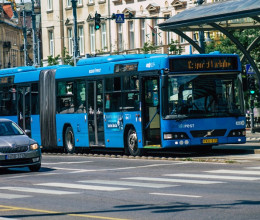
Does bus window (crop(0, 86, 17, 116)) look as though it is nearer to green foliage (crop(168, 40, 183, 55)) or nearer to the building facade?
green foliage (crop(168, 40, 183, 55))

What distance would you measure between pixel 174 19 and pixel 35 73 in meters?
5.66

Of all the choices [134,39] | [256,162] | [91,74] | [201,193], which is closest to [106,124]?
[91,74]

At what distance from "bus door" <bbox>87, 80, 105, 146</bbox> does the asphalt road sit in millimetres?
4043

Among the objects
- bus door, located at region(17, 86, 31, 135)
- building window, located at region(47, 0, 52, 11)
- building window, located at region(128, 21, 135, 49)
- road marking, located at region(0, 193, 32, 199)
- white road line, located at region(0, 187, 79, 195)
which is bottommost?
road marking, located at region(0, 193, 32, 199)

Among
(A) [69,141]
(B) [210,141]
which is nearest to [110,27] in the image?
(A) [69,141]

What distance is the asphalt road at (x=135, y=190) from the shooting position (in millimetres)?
13398

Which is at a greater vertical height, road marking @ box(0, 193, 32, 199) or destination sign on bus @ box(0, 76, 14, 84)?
destination sign on bus @ box(0, 76, 14, 84)

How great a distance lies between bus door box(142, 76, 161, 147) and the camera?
87.0ft

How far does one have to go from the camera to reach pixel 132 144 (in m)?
27.9

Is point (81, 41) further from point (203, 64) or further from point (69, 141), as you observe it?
point (203, 64)

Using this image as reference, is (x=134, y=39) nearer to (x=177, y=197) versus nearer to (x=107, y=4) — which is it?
(x=107, y=4)

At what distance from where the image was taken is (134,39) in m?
66.8

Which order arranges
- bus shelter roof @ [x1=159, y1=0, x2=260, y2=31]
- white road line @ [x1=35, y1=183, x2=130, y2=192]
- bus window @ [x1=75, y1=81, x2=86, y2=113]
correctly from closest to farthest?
white road line @ [x1=35, y1=183, x2=130, y2=192] → bus shelter roof @ [x1=159, y1=0, x2=260, y2=31] → bus window @ [x1=75, y1=81, x2=86, y2=113]

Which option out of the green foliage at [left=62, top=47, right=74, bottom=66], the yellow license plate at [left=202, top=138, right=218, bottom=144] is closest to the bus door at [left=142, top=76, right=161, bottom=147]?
the yellow license plate at [left=202, top=138, right=218, bottom=144]
